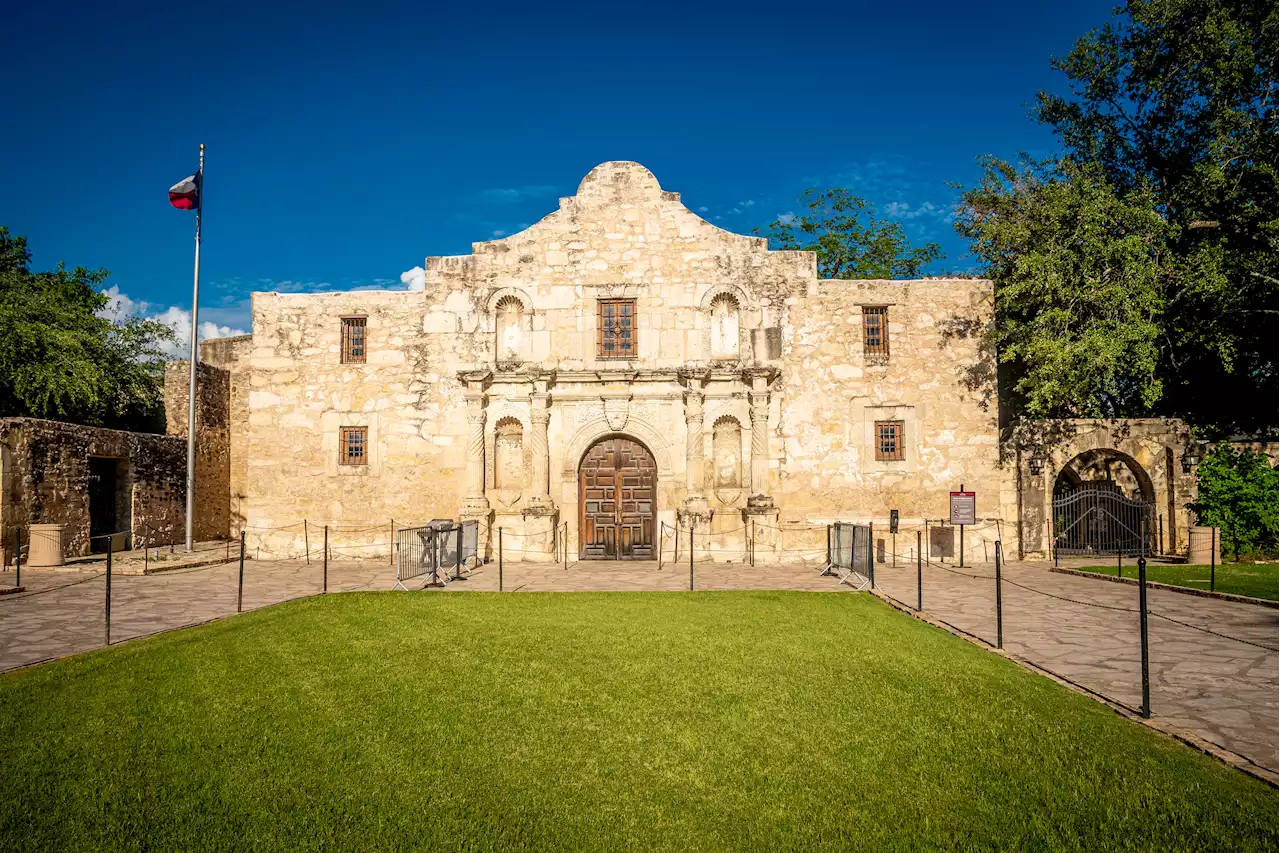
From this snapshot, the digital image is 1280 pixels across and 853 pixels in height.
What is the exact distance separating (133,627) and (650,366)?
12.1m

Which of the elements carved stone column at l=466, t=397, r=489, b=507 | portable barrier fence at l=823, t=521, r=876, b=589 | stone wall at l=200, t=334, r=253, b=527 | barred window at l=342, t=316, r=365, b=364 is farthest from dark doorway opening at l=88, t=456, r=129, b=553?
portable barrier fence at l=823, t=521, r=876, b=589

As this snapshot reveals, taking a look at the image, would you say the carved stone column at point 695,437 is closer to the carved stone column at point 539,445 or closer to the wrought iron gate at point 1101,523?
the carved stone column at point 539,445

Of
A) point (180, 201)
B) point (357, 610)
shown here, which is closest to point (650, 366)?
point (357, 610)

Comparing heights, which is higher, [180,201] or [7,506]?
[180,201]

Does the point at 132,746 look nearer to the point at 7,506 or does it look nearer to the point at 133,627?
the point at 133,627

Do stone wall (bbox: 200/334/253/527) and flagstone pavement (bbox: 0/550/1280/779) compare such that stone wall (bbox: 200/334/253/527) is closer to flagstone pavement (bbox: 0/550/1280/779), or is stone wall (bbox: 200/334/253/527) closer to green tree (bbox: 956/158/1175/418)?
flagstone pavement (bbox: 0/550/1280/779)

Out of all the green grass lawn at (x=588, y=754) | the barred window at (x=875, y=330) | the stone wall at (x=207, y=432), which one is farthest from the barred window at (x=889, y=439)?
the stone wall at (x=207, y=432)

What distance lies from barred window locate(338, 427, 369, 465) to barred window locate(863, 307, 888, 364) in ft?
41.8

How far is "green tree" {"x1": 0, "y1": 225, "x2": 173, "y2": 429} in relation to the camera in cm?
2252

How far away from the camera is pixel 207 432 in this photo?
76.2 feet

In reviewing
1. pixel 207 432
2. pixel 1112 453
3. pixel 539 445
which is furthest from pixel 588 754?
pixel 207 432

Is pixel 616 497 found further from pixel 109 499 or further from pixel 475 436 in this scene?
pixel 109 499

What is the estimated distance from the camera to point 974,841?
13.5ft

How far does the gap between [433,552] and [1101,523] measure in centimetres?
1645
